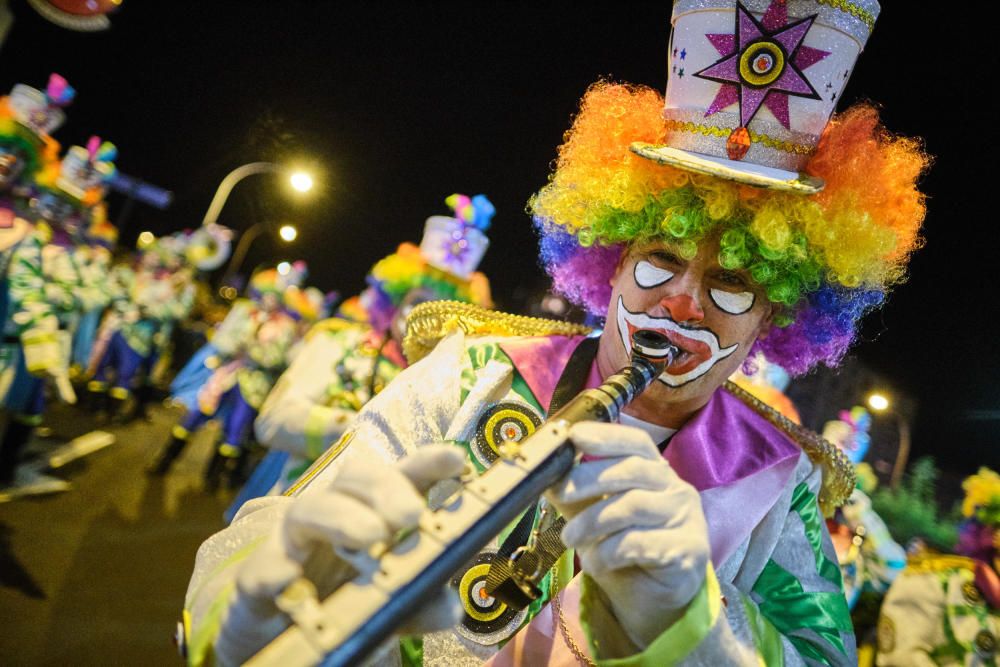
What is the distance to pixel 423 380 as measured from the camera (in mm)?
1706

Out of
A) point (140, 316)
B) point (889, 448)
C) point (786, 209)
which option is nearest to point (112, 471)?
point (140, 316)

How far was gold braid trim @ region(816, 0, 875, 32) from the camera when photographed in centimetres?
159

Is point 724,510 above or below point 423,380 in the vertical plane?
below

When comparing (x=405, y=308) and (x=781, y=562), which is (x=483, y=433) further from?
(x=405, y=308)

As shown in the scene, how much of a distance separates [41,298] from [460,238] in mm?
3123

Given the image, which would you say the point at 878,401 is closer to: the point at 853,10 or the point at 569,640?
the point at 853,10

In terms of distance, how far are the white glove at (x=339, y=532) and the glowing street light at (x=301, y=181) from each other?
694 cm

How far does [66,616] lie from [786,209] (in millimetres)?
4173

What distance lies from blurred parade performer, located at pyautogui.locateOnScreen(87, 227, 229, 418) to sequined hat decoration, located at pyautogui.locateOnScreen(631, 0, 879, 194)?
8.85 meters

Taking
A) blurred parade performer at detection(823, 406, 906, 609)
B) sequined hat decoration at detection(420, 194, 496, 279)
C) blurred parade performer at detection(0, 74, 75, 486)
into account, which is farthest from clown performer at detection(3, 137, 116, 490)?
blurred parade performer at detection(823, 406, 906, 609)

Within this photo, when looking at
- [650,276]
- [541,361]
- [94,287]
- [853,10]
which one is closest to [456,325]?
[541,361]

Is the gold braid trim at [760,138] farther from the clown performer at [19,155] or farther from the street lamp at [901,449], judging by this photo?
the street lamp at [901,449]

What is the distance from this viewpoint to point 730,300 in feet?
5.58

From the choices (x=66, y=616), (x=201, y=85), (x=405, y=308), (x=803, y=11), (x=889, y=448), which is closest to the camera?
(x=803, y=11)
